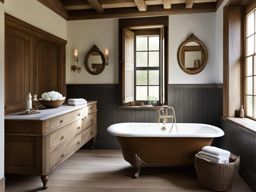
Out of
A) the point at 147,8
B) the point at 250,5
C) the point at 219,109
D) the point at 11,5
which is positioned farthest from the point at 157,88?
the point at 11,5

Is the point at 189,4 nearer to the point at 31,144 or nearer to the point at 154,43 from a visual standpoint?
the point at 154,43

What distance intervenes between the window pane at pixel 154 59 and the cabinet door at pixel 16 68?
7.40ft

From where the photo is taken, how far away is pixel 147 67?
4996 mm

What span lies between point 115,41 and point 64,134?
7.40 ft

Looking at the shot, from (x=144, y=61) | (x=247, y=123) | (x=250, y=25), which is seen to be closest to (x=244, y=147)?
(x=247, y=123)

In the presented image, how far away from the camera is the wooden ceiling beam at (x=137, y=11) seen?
4.58 meters

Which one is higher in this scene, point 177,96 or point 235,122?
point 177,96

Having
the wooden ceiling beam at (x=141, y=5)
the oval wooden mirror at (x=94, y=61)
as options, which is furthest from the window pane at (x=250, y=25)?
the oval wooden mirror at (x=94, y=61)

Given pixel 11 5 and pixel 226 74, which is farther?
pixel 226 74

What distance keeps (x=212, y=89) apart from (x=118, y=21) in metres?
2.15

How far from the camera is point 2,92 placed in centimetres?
276

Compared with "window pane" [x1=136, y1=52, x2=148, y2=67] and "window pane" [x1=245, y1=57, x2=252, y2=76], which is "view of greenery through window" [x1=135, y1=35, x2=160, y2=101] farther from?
"window pane" [x1=245, y1=57, x2=252, y2=76]

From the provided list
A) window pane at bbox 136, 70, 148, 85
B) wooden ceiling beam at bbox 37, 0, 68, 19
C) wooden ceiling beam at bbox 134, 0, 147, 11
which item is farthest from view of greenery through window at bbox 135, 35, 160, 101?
wooden ceiling beam at bbox 37, 0, 68, 19

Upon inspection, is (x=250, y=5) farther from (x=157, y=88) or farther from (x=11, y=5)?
(x=11, y=5)
